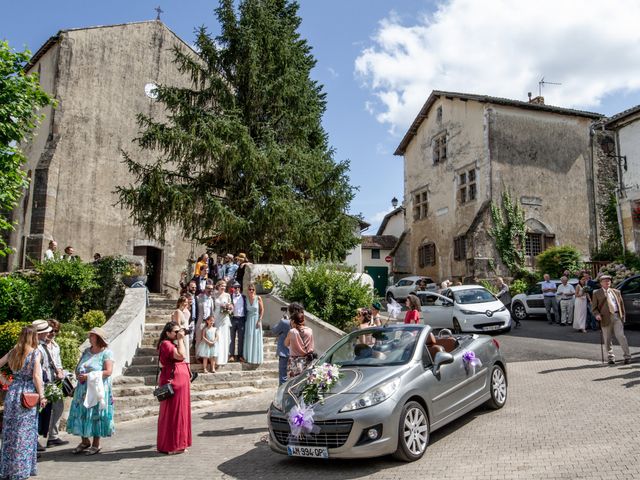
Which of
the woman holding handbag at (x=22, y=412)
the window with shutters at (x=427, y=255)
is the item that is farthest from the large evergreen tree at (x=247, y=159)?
the window with shutters at (x=427, y=255)

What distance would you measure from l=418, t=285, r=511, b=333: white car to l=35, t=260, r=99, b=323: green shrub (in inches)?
388

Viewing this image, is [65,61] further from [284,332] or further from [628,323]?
[628,323]

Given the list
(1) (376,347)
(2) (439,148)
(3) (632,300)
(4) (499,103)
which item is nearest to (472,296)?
(3) (632,300)

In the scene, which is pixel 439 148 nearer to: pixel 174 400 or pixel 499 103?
pixel 499 103

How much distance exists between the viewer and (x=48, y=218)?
67.1 feet

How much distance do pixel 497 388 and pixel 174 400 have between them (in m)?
4.62

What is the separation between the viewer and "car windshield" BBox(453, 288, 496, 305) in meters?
15.4

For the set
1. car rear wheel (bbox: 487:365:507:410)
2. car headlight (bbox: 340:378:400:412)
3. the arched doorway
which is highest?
the arched doorway

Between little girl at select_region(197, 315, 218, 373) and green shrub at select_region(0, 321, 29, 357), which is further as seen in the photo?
green shrub at select_region(0, 321, 29, 357)

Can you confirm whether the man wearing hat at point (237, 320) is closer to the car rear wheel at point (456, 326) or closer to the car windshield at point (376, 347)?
the car windshield at point (376, 347)

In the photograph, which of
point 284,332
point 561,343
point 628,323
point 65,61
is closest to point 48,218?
point 65,61

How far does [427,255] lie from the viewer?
30578 mm

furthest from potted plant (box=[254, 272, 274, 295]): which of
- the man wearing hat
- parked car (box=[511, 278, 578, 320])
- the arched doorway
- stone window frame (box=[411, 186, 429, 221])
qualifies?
stone window frame (box=[411, 186, 429, 221])

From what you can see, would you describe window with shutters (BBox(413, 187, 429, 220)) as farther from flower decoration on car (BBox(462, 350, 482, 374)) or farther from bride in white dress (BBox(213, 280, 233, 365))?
flower decoration on car (BBox(462, 350, 482, 374))
